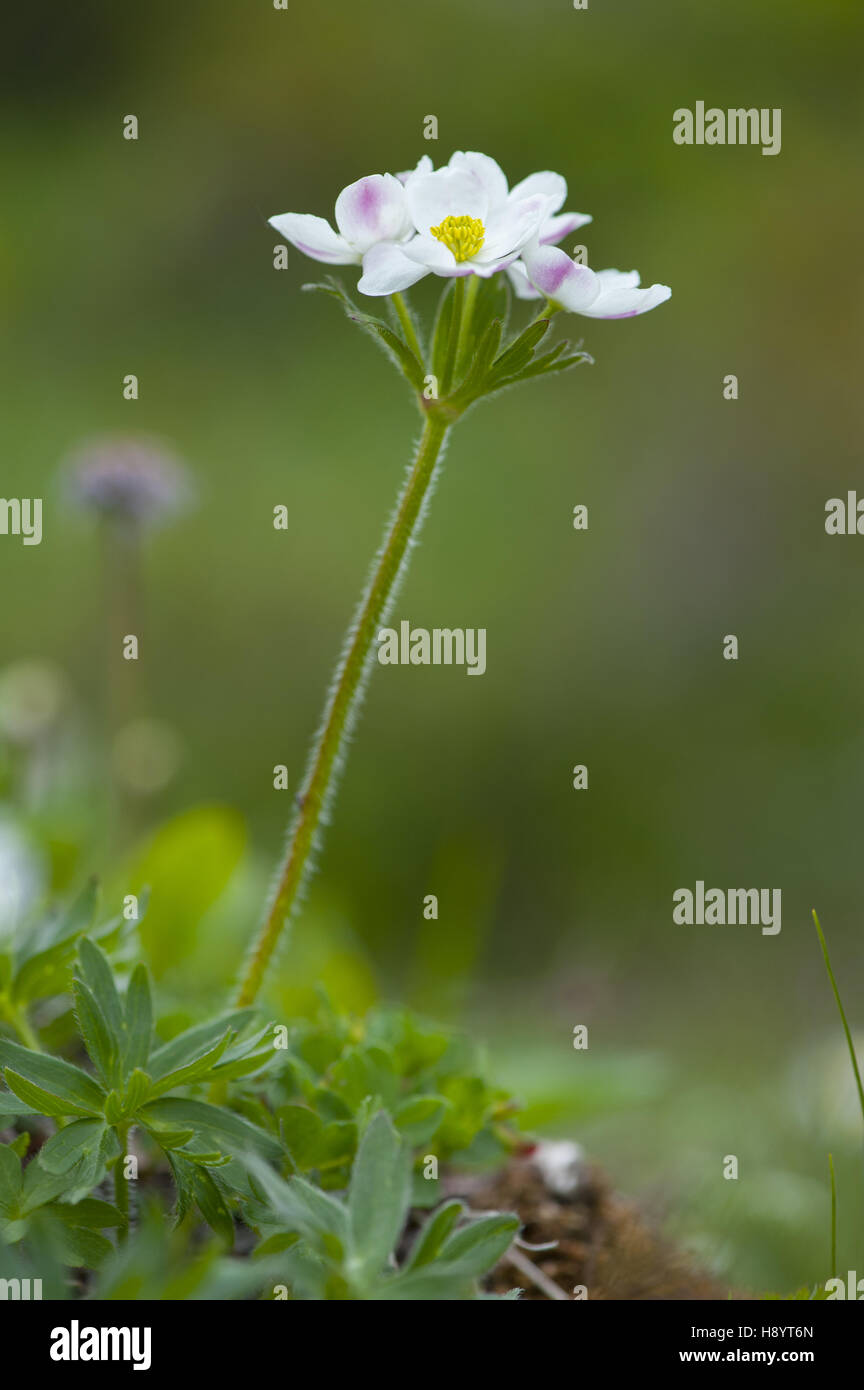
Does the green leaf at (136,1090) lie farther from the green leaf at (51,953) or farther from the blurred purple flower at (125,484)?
the blurred purple flower at (125,484)

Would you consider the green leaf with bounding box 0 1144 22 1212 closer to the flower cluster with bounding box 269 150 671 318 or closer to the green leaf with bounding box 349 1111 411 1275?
the green leaf with bounding box 349 1111 411 1275

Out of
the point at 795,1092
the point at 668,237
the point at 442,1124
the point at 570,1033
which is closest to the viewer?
the point at 442,1124

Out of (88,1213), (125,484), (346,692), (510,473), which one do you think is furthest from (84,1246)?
(510,473)

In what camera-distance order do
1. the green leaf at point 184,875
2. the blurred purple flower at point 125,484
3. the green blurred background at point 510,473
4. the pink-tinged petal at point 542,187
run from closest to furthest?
the pink-tinged petal at point 542,187, the green leaf at point 184,875, the blurred purple flower at point 125,484, the green blurred background at point 510,473

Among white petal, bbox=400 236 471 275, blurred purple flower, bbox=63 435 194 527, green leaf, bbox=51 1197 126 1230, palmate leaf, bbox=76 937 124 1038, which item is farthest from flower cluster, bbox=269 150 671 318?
blurred purple flower, bbox=63 435 194 527

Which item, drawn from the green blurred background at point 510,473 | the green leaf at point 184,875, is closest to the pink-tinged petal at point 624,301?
the green leaf at point 184,875
